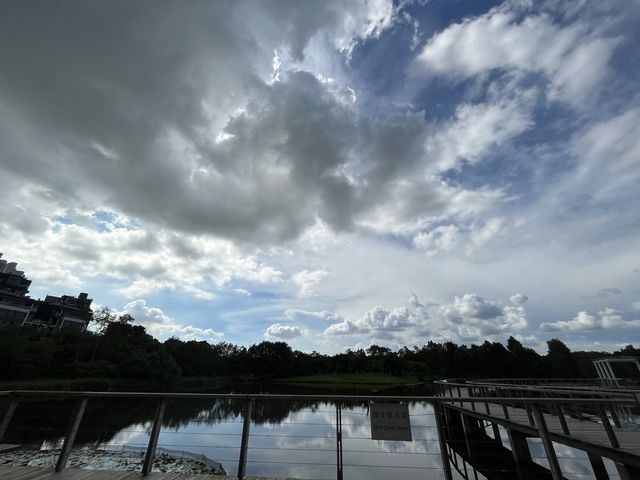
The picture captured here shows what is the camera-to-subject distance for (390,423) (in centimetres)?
369

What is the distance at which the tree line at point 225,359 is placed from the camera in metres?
35.2

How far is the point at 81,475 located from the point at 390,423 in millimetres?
3679

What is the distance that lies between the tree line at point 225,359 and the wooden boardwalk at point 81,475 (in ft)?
123

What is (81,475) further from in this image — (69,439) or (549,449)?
(549,449)

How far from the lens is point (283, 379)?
83938mm

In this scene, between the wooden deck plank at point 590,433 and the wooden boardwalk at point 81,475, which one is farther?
the wooden deck plank at point 590,433

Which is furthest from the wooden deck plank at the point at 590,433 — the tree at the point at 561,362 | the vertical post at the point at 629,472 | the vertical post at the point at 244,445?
the tree at the point at 561,362

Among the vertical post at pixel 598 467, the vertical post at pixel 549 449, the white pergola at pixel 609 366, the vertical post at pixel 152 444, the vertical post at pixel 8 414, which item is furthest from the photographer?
the white pergola at pixel 609 366

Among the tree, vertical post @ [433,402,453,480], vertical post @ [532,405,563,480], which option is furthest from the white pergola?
the tree

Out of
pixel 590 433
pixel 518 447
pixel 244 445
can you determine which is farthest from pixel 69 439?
pixel 518 447

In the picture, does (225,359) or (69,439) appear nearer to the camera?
(69,439)

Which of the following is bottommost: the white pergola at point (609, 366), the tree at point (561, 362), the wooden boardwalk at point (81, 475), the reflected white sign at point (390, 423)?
the wooden boardwalk at point (81, 475)

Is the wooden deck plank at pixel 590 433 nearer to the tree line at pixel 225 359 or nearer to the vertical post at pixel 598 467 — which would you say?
the vertical post at pixel 598 467

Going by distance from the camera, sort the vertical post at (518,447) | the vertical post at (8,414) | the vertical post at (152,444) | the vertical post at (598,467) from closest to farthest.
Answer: the vertical post at (152,444) < the vertical post at (8,414) < the vertical post at (598,467) < the vertical post at (518,447)
